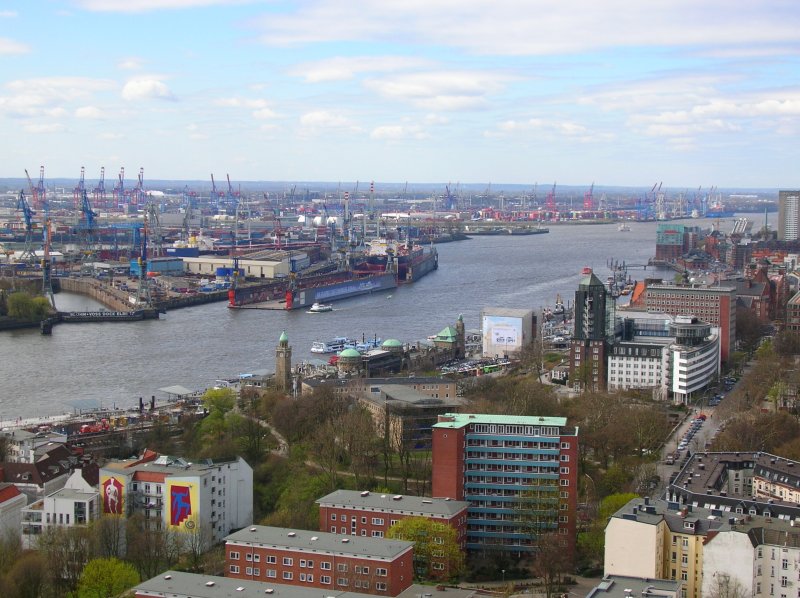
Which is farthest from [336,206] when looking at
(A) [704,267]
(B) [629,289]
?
(B) [629,289]

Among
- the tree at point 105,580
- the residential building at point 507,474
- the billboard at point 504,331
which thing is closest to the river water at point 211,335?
the billboard at point 504,331

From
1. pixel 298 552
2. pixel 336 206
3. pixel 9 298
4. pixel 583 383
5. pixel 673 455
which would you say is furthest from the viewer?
pixel 336 206

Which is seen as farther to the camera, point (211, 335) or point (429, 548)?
point (211, 335)

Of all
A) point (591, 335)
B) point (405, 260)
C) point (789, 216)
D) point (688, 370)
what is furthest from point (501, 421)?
point (789, 216)

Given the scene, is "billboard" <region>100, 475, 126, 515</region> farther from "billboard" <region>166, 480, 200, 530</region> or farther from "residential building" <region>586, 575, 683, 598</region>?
"residential building" <region>586, 575, 683, 598</region>

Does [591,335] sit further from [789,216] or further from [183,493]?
[789,216]

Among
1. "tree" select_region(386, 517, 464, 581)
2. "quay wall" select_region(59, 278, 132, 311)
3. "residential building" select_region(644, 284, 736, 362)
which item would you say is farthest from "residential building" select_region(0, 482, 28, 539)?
"quay wall" select_region(59, 278, 132, 311)

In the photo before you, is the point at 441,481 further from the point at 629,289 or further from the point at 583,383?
the point at 629,289

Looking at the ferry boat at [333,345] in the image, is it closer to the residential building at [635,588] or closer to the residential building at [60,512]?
the residential building at [60,512]
